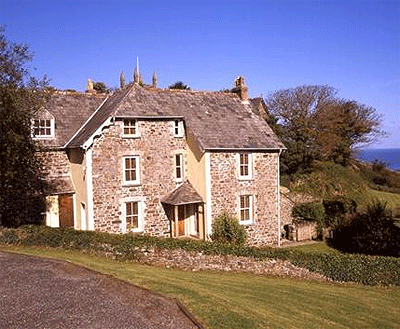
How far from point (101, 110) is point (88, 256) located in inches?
493

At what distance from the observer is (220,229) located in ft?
85.6

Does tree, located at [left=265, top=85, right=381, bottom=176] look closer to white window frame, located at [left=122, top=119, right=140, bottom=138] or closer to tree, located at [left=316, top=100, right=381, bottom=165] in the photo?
tree, located at [left=316, top=100, right=381, bottom=165]

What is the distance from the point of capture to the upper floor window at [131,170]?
26.1m

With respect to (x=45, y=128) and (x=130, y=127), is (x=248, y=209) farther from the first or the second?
(x=45, y=128)

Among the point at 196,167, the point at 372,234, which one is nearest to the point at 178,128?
the point at 196,167

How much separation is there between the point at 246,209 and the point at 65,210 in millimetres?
11525

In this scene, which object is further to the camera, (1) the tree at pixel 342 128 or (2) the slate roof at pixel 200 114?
(1) the tree at pixel 342 128

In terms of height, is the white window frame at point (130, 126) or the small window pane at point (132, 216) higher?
the white window frame at point (130, 126)

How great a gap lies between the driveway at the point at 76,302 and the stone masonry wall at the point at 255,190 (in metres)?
13.5

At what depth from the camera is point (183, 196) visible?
2664 cm

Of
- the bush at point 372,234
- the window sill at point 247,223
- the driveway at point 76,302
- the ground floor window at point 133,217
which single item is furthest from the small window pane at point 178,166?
the driveway at point 76,302

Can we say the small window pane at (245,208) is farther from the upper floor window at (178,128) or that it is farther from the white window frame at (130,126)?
the white window frame at (130,126)

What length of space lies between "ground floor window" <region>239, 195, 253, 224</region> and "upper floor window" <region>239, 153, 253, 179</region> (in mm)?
1388

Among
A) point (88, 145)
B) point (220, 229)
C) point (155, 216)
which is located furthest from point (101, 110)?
point (220, 229)
